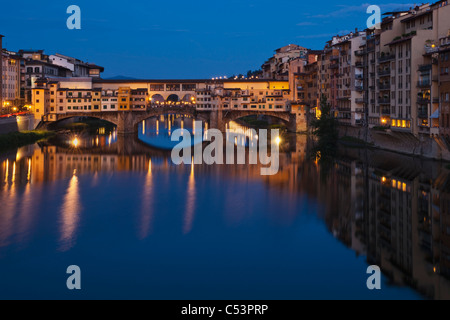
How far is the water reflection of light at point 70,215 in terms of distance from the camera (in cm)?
1295

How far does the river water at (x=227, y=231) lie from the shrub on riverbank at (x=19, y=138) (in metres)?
7.38

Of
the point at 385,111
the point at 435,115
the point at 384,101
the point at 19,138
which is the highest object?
the point at 384,101

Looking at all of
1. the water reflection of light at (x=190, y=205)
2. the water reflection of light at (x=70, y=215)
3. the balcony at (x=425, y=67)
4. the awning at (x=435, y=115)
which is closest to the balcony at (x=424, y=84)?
the balcony at (x=425, y=67)

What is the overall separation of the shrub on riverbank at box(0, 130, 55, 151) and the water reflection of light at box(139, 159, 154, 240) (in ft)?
40.3

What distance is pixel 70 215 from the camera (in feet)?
51.0

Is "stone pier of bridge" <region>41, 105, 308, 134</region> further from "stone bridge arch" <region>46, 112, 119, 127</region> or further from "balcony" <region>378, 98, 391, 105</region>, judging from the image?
"balcony" <region>378, 98, 391, 105</region>

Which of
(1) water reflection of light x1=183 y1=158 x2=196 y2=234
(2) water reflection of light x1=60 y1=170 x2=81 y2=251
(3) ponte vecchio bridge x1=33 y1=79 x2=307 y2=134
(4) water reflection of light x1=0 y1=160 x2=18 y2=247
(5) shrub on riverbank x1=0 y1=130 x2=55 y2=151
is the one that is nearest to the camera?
(2) water reflection of light x1=60 y1=170 x2=81 y2=251

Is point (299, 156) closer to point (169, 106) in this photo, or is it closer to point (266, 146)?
point (266, 146)

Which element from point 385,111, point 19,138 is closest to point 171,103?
point 19,138

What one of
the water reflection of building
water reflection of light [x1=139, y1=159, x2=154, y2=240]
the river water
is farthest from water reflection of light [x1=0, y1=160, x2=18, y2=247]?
the water reflection of building

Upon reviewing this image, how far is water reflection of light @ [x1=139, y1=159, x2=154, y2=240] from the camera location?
46.0ft

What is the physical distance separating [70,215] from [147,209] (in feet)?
7.15

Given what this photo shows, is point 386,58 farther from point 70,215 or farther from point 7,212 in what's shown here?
point 7,212

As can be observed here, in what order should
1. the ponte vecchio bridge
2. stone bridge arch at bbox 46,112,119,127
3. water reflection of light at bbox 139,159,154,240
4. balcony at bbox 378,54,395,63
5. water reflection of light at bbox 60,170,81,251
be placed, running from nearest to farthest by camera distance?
water reflection of light at bbox 60,170,81,251 < water reflection of light at bbox 139,159,154,240 < balcony at bbox 378,54,395,63 < stone bridge arch at bbox 46,112,119,127 < the ponte vecchio bridge
